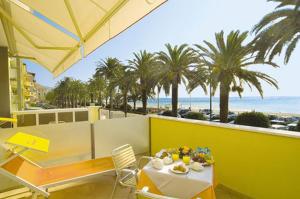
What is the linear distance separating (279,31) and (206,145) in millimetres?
7179

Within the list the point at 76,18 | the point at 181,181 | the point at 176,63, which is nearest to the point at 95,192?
the point at 181,181

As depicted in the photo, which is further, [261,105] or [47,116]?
[261,105]

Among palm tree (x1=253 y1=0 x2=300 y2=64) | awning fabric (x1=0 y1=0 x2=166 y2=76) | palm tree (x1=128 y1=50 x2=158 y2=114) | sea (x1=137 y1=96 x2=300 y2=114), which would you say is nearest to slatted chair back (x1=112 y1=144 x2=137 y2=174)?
awning fabric (x1=0 y1=0 x2=166 y2=76)

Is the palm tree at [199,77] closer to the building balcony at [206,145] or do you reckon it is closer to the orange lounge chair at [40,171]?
the building balcony at [206,145]

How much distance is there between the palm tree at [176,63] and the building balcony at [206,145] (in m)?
9.00

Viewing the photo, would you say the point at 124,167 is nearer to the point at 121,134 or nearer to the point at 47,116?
the point at 121,134

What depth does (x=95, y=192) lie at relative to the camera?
3346 mm

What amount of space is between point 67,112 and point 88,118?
841 mm

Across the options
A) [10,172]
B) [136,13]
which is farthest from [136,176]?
[136,13]

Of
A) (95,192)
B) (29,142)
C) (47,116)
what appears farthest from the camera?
(47,116)

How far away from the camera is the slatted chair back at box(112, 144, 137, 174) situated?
296 centimetres

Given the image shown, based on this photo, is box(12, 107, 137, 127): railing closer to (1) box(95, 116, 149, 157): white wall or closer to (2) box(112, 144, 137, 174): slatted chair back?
(1) box(95, 116, 149, 157): white wall

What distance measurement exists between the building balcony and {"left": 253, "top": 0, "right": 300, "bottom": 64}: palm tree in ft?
22.1

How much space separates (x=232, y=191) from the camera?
135 inches
